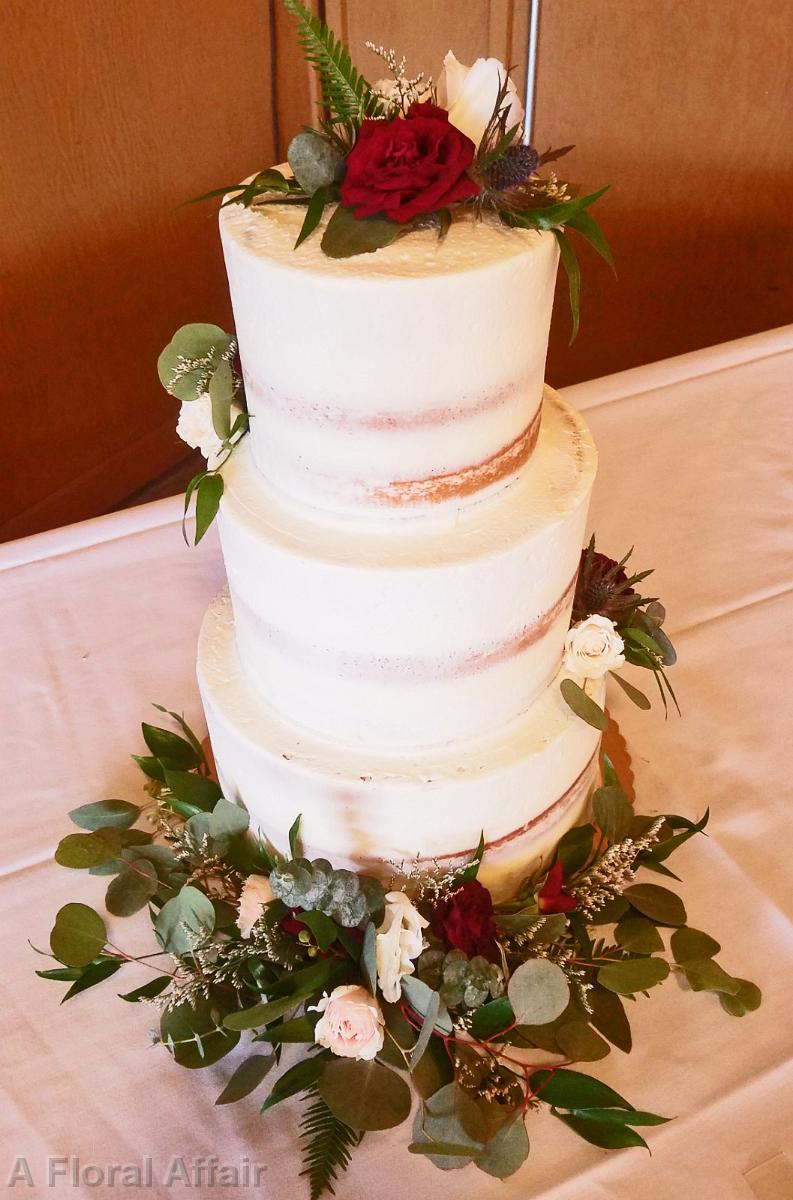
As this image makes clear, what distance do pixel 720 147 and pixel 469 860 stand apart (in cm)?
274

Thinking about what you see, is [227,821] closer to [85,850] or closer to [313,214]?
[85,850]

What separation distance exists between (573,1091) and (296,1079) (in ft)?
1.08

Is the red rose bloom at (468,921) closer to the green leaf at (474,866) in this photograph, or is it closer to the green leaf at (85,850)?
the green leaf at (474,866)

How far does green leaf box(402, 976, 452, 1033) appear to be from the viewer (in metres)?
1.23

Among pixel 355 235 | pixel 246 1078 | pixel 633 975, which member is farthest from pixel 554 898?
pixel 355 235

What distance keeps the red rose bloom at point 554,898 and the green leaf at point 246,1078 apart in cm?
39

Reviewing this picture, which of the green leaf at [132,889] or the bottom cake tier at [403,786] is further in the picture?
the green leaf at [132,889]

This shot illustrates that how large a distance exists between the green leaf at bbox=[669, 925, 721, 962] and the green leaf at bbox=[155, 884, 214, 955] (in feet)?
2.06

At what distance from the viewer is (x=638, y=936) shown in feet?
4.66

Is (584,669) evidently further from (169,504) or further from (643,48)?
(643,48)

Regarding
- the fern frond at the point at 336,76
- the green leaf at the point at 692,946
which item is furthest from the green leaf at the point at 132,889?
the fern frond at the point at 336,76

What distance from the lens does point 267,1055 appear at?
1336 millimetres

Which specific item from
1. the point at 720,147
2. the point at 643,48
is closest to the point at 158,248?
the point at 643,48

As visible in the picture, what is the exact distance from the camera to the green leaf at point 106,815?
5.24 feet
